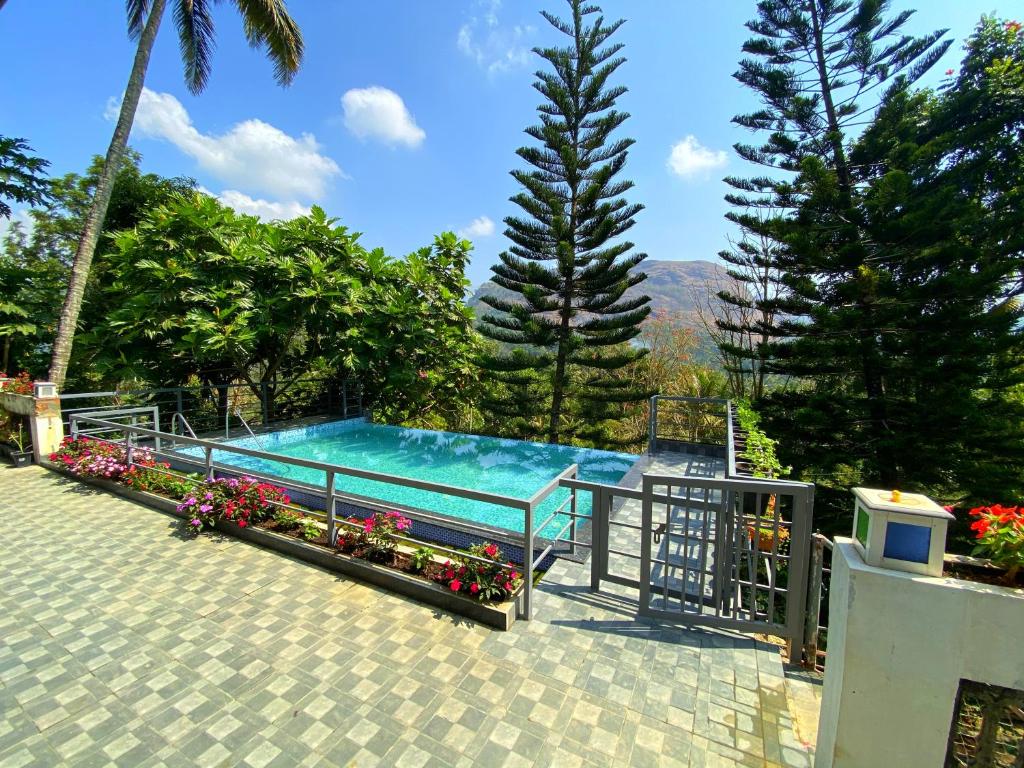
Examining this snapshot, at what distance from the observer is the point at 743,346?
7871 mm

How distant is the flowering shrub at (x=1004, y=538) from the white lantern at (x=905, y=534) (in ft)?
0.26

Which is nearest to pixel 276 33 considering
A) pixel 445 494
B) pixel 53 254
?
pixel 445 494

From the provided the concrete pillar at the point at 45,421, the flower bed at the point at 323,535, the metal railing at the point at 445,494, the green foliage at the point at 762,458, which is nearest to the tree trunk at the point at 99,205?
the concrete pillar at the point at 45,421

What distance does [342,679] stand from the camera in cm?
187

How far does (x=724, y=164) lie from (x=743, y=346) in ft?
10.9

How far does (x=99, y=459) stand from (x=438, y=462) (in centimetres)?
373

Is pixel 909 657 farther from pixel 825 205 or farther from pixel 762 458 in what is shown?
pixel 825 205

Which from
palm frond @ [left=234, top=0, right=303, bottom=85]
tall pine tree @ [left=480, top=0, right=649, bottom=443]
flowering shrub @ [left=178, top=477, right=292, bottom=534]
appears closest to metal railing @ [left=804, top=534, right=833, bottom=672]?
flowering shrub @ [left=178, top=477, right=292, bottom=534]

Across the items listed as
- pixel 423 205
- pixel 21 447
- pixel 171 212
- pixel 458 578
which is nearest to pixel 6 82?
pixel 171 212

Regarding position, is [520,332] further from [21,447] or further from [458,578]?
[21,447]

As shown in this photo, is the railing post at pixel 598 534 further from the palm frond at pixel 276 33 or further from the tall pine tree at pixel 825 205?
the palm frond at pixel 276 33

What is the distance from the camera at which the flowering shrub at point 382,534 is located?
2.76 metres

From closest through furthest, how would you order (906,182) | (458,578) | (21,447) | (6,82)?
(458,578) < (21,447) < (906,182) < (6,82)

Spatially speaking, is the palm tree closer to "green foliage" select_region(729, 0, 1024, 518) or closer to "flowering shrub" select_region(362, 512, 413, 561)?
"flowering shrub" select_region(362, 512, 413, 561)
